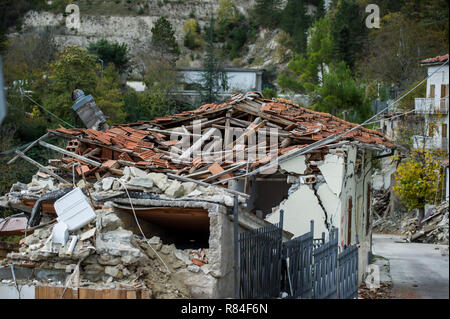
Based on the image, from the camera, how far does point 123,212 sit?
29.1ft

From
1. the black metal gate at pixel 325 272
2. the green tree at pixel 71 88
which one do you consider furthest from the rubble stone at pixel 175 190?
the green tree at pixel 71 88

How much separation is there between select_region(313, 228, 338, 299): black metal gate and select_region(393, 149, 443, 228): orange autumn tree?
1497 centimetres

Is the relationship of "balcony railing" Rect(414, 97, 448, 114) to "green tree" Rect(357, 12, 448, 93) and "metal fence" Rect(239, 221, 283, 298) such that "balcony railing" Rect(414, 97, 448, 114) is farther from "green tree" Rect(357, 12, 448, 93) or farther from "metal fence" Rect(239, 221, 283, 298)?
"metal fence" Rect(239, 221, 283, 298)

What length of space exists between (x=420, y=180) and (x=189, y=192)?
17.2 m

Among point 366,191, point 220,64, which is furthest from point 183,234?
point 220,64

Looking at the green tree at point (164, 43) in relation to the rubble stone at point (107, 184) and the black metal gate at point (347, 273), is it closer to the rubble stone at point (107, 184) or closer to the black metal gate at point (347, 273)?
the rubble stone at point (107, 184)

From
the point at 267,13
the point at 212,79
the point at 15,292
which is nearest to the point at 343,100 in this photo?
the point at 212,79

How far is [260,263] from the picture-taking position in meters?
7.86

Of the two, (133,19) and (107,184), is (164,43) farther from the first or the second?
(107,184)

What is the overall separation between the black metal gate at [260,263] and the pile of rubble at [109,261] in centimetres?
74

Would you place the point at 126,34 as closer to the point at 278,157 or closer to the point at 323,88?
the point at 323,88

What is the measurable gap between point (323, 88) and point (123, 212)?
3020cm

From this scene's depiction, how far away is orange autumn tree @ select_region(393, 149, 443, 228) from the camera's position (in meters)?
22.6

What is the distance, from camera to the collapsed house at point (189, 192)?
7.81m
